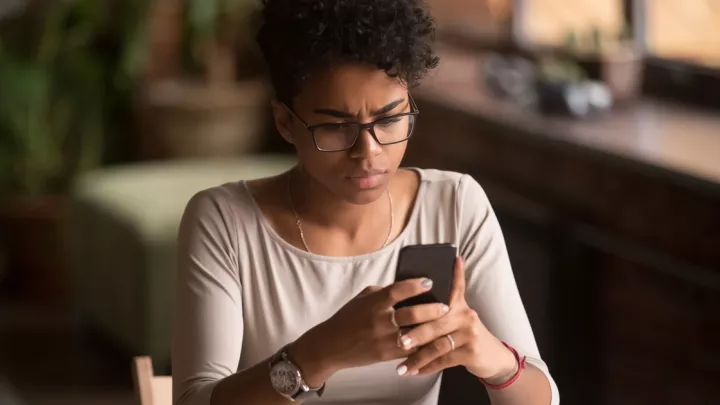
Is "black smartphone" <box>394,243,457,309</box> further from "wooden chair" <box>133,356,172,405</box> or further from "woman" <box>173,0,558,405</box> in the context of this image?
"wooden chair" <box>133,356,172,405</box>

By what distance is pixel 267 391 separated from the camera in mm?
1187

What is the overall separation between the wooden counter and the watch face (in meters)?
0.84

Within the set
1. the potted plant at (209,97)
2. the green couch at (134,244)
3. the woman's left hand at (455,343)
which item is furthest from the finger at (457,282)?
the potted plant at (209,97)

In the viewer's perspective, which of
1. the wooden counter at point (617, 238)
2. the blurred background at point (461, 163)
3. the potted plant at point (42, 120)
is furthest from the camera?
the potted plant at point (42, 120)

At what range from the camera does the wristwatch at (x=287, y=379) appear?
1.17 m

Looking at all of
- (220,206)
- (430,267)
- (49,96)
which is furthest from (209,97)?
(430,267)

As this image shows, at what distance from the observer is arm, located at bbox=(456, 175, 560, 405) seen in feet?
4.20

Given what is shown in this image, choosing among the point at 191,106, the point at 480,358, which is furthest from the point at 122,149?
the point at 480,358

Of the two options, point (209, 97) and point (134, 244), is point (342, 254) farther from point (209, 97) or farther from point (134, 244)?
point (209, 97)

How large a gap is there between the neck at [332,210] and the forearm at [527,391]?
0.27 meters

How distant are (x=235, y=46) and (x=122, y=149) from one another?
621 millimetres

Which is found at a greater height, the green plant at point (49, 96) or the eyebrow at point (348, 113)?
the eyebrow at point (348, 113)

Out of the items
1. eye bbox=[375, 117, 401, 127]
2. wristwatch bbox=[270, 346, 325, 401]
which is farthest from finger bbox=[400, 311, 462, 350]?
eye bbox=[375, 117, 401, 127]

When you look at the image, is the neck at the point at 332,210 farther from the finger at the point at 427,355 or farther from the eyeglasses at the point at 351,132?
the finger at the point at 427,355
